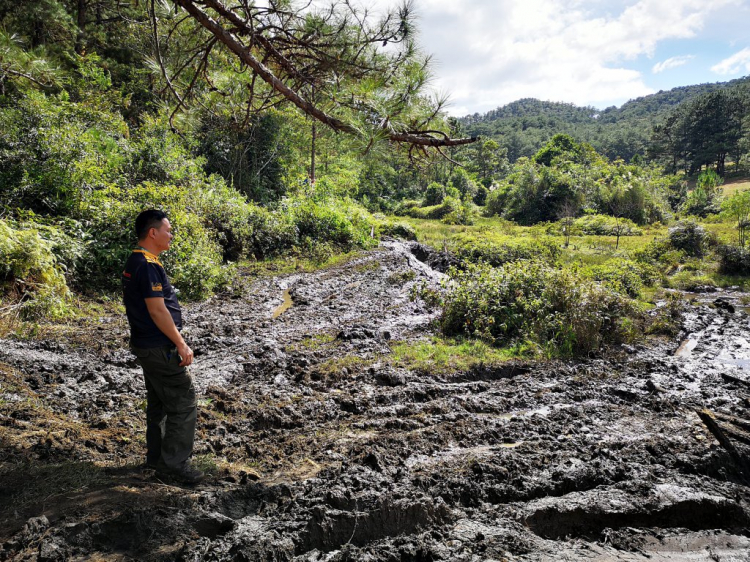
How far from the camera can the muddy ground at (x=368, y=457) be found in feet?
8.11

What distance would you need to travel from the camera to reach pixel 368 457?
3.60m

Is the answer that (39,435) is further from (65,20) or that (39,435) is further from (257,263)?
(65,20)

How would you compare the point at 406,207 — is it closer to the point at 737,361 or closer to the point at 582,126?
the point at 737,361

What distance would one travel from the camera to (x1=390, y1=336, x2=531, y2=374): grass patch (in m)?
6.08

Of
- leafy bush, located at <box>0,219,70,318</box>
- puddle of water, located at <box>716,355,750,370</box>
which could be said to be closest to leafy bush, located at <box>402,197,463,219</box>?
puddle of water, located at <box>716,355,750,370</box>

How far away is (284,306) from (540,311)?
520 cm

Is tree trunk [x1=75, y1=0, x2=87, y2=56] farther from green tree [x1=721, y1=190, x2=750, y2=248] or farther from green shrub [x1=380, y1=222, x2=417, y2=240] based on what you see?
green tree [x1=721, y1=190, x2=750, y2=248]

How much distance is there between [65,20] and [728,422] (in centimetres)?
1782

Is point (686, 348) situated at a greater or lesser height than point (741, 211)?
lesser

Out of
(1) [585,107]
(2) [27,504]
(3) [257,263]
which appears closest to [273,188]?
(3) [257,263]

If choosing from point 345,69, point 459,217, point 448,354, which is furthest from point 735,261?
point 459,217

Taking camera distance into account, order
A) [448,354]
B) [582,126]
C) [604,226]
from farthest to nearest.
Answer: [582,126]
[604,226]
[448,354]

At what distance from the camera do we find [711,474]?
369 cm

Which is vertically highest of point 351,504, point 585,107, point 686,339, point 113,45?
point 585,107
